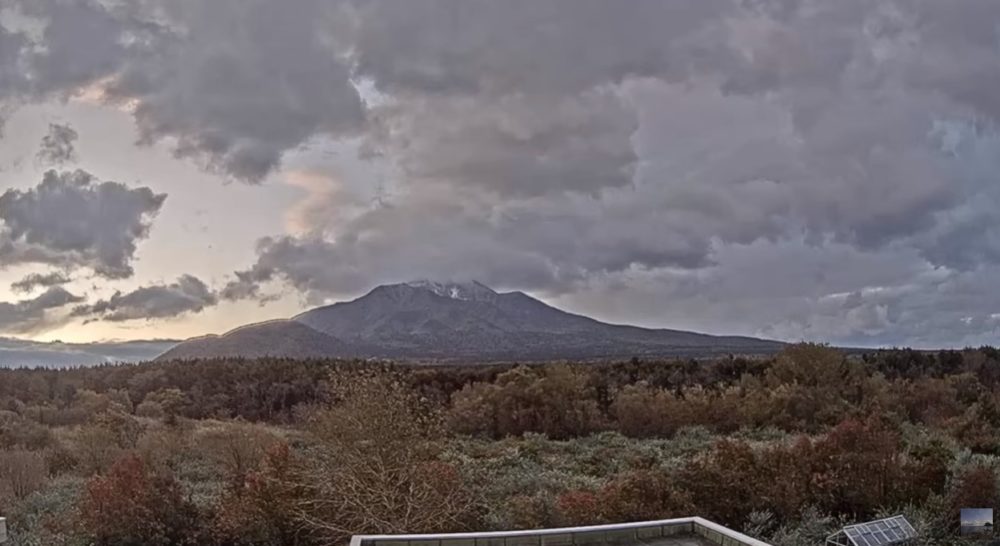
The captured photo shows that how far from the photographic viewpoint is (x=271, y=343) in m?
67.4

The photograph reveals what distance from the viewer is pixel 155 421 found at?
2586cm

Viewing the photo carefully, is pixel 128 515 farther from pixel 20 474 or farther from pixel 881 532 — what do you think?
pixel 881 532

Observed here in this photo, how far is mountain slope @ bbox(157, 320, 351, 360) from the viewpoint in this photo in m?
62.1

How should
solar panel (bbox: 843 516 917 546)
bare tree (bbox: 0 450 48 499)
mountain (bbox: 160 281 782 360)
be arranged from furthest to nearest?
mountain (bbox: 160 281 782 360) → bare tree (bbox: 0 450 48 499) → solar panel (bbox: 843 516 917 546)

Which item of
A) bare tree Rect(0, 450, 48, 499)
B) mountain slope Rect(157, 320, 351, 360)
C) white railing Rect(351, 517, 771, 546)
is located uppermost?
mountain slope Rect(157, 320, 351, 360)

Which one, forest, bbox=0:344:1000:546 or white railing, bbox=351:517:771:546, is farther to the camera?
forest, bbox=0:344:1000:546

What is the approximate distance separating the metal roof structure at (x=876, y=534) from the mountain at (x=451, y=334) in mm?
47273

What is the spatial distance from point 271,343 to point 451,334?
2502 centimetres

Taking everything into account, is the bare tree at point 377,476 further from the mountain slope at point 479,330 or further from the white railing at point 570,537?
the mountain slope at point 479,330

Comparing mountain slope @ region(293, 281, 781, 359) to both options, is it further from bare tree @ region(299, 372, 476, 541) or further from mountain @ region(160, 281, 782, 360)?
bare tree @ region(299, 372, 476, 541)

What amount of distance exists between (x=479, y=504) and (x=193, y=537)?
403 centimetres

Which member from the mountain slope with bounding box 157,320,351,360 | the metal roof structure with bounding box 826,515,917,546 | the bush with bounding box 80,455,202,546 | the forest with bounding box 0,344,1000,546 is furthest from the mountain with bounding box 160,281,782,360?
the metal roof structure with bounding box 826,515,917,546

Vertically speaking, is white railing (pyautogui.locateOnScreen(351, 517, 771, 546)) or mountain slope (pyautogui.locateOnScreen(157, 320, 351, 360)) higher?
mountain slope (pyautogui.locateOnScreen(157, 320, 351, 360))

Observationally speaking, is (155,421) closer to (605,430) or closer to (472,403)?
(472,403)
